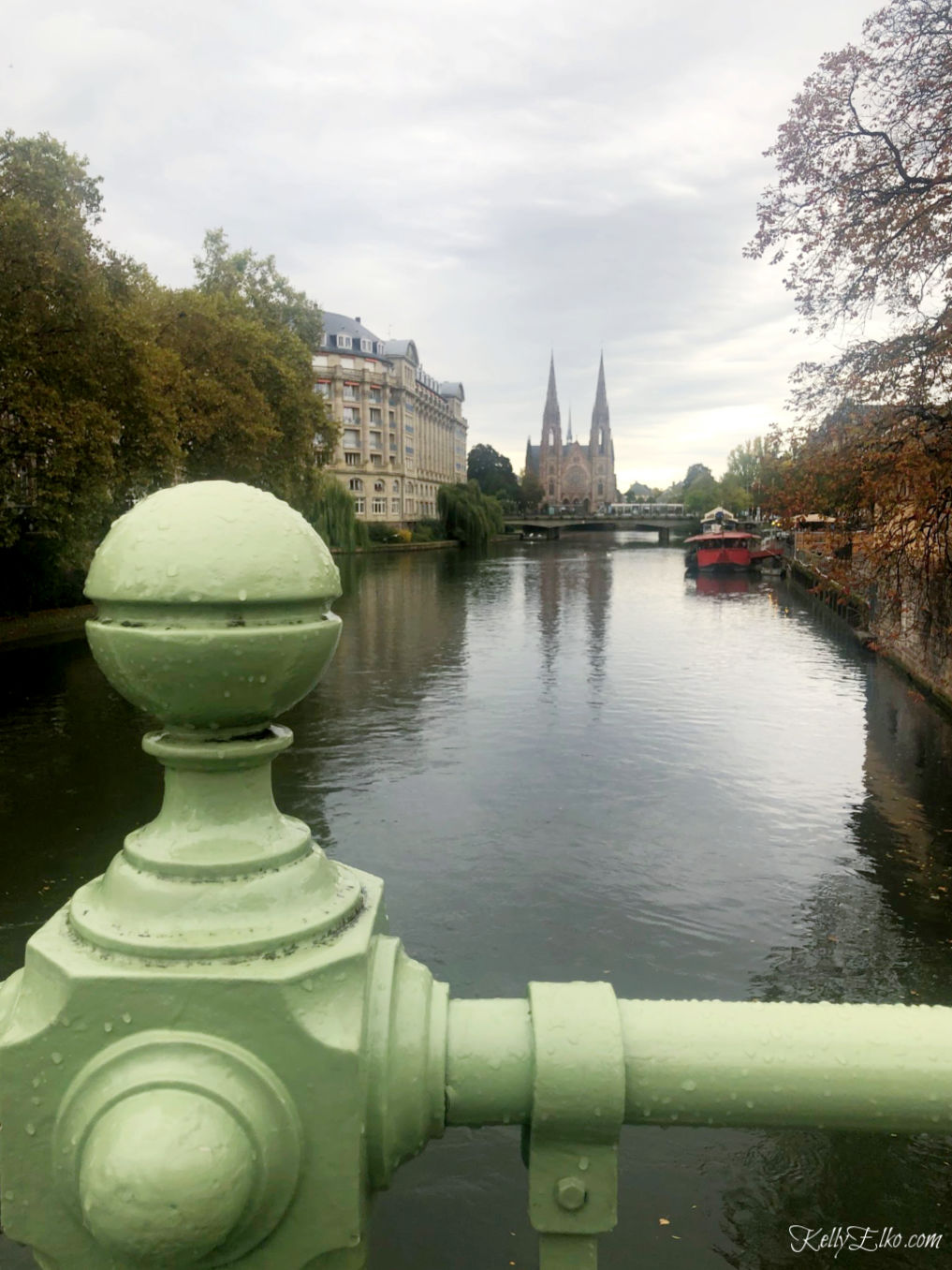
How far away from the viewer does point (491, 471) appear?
13938 cm

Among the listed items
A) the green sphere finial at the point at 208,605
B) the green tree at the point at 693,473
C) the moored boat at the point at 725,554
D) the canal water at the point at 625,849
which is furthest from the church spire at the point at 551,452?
the green sphere finial at the point at 208,605

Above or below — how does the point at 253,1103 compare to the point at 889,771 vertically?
above

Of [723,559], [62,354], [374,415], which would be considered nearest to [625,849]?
[62,354]

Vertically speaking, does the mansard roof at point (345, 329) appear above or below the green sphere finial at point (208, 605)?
above

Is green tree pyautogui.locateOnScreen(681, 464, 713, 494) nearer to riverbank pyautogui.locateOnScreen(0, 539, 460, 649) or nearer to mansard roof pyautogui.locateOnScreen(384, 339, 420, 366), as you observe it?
mansard roof pyautogui.locateOnScreen(384, 339, 420, 366)

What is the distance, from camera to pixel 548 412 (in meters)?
181

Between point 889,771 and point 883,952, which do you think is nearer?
point 883,952

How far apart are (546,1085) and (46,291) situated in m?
20.0

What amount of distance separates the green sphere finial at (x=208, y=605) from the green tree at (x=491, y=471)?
134369 millimetres

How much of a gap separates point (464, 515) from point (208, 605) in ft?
276

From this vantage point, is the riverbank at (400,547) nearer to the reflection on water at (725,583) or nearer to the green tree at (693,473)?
the reflection on water at (725,583)

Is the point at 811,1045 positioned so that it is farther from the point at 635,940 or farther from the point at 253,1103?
the point at 635,940

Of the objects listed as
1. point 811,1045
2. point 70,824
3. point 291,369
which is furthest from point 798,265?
point 291,369

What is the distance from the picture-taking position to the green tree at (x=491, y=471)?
136 metres
